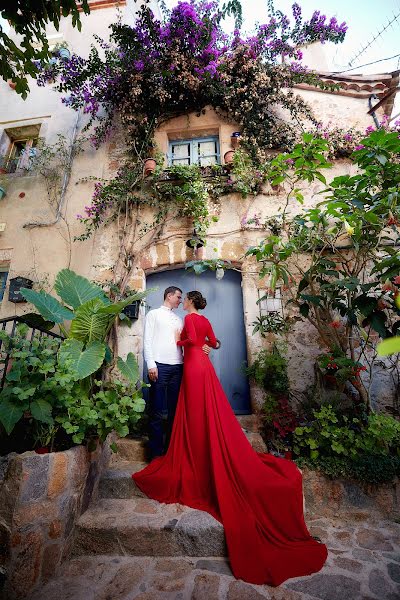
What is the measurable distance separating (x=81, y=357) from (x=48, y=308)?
0.74 m

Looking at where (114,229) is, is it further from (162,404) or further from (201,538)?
(201,538)

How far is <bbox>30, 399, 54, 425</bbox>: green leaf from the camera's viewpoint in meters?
1.95

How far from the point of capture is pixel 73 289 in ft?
10.4

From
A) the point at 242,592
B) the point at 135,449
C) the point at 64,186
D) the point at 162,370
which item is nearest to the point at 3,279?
the point at 64,186

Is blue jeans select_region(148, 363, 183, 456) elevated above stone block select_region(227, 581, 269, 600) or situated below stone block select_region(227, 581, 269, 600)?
above

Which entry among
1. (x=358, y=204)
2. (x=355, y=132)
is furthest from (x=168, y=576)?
(x=355, y=132)

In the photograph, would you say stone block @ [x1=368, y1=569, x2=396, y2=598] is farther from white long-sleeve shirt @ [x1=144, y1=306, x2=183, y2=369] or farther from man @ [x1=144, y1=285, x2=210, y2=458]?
white long-sleeve shirt @ [x1=144, y1=306, x2=183, y2=369]

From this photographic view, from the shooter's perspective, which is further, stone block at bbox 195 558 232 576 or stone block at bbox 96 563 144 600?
stone block at bbox 195 558 232 576

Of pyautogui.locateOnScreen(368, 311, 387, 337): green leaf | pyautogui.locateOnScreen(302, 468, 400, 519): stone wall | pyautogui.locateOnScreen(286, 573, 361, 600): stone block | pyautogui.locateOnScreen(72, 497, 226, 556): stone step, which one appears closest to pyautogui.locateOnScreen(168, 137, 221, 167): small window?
pyautogui.locateOnScreen(368, 311, 387, 337): green leaf

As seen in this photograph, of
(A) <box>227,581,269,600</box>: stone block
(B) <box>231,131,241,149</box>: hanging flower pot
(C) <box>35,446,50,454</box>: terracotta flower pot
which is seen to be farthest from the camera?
(B) <box>231,131,241,149</box>: hanging flower pot

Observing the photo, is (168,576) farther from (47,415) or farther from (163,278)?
(163,278)

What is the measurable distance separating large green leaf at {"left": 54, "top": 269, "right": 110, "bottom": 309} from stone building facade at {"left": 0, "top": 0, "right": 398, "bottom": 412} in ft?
3.03

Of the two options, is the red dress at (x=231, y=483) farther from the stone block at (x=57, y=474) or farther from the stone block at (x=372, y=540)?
the stone block at (x=57, y=474)

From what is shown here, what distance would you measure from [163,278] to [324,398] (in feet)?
8.54
